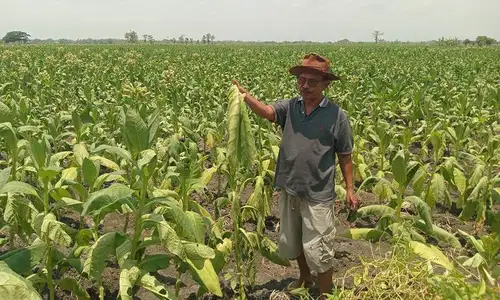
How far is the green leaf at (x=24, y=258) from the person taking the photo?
2.80 metres

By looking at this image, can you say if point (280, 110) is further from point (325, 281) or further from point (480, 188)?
point (480, 188)

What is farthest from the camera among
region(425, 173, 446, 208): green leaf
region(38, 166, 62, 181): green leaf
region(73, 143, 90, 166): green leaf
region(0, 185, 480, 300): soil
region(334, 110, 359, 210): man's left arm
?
region(425, 173, 446, 208): green leaf

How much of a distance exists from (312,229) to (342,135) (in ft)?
2.36

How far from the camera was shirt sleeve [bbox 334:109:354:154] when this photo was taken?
3.62 meters

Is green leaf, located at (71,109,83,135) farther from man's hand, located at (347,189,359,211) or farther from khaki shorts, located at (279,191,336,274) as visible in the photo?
man's hand, located at (347,189,359,211)

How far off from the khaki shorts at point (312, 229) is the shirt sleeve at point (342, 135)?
1.37 feet

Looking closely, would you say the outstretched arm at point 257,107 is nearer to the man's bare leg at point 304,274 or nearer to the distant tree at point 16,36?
the man's bare leg at point 304,274

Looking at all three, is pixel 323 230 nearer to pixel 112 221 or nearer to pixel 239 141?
pixel 239 141

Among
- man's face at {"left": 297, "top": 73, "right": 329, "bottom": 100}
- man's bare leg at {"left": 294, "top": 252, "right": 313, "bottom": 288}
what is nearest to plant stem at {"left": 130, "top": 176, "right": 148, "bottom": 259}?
man's face at {"left": 297, "top": 73, "right": 329, "bottom": 100}

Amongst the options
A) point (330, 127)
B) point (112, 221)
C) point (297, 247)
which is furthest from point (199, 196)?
point (330, 127)

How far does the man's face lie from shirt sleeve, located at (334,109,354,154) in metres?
0.23

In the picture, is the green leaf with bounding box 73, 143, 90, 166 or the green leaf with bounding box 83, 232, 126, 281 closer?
the green leaf with bounding box 83, 232, 126, 281

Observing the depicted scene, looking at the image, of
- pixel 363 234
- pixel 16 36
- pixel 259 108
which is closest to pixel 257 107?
pixel 259 108

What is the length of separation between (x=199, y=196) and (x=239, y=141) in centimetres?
308
